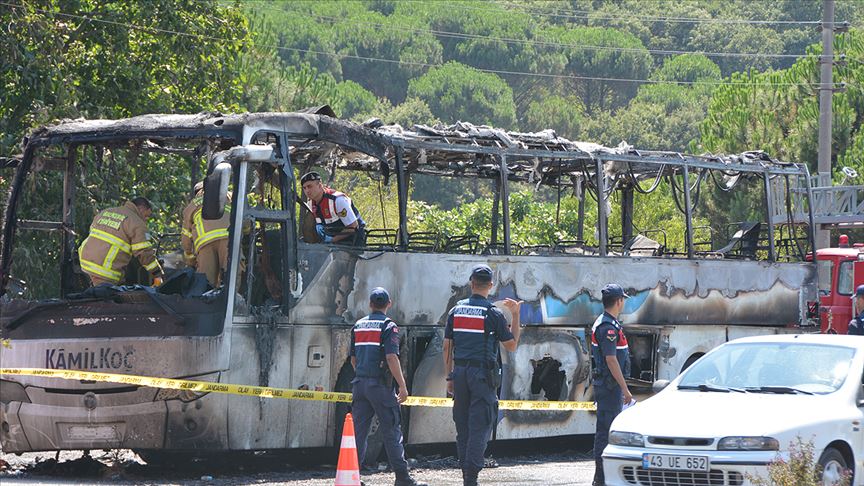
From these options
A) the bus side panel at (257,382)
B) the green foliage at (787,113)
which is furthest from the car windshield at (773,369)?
the green foliage at (787,113)

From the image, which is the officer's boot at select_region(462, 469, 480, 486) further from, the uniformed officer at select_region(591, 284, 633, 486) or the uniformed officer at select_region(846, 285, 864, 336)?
the uniformed officer at select_region(846, 285, 864, 336)

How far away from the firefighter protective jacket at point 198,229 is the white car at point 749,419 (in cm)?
395

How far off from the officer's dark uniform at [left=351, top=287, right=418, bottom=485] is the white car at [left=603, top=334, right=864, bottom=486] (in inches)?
71.0

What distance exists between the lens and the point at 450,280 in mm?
14516

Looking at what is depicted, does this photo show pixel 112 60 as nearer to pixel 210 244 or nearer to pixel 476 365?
pixel 210 244

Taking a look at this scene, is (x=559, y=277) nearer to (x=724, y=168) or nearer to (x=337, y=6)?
(x=724, y=168)

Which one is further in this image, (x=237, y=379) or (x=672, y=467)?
(x=237, y=379)

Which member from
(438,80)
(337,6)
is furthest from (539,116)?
(337,6)

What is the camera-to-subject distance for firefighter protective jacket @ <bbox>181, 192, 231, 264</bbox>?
12.5 metres

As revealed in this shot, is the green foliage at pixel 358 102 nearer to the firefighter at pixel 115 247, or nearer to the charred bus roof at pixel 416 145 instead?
the charred bus roof at pixel 416 145

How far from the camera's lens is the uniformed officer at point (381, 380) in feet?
37.7

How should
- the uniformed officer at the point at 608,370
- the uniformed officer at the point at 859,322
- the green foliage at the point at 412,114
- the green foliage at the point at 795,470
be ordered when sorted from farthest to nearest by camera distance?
the green foliage at the point at 412,114 < the uniformed officer at the point at 859,322 < the uniformed officer at the point at 608,370 < the green foliage at the point at 795,470

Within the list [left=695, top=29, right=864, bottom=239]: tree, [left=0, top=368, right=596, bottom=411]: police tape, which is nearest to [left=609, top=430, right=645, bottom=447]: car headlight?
[left=0, top=368, right=596, bottom=411]: police tape

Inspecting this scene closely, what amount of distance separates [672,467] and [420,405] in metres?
3.98
